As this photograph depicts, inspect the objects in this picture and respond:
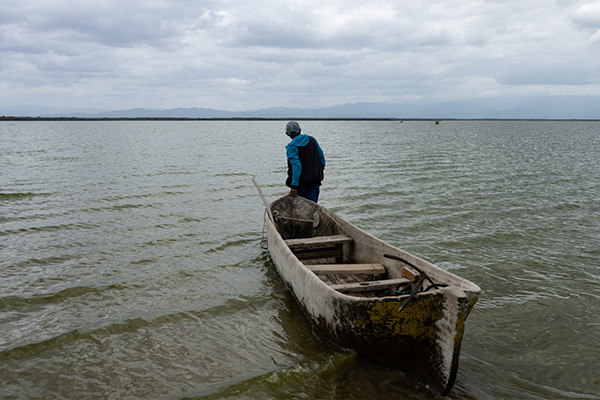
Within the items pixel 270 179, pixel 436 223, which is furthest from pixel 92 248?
pixel 270 179

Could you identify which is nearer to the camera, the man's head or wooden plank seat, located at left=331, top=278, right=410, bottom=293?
wooden plank seat, located at left=331, top=278, right=410, bottom=293

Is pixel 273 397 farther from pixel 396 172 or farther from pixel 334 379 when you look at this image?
pixel 396 172

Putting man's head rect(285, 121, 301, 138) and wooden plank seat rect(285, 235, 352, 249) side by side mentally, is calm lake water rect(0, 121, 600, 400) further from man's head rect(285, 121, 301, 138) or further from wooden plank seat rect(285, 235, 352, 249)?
man's head rect(285, 121, 301, 138)

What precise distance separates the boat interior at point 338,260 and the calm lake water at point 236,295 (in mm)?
811

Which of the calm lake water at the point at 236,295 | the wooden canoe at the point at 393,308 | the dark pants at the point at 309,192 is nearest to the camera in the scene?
the wooden canoe at the point at 393,308

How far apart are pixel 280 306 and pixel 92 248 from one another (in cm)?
501

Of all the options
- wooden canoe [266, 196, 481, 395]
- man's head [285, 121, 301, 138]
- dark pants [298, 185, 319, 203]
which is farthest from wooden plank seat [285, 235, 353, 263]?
man's head [285, 121, 301, 138]

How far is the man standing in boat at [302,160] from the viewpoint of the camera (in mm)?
8922

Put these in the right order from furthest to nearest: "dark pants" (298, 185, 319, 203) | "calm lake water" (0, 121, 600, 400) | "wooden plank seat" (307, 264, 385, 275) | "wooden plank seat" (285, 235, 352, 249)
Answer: "dark pants" (298, 185, 319, 203) < "wooden plank seat" (285, 235, 352, 249) < "wooden plank seat" (307, 264, 385, 275) < "calm lake water" (0, 121, 600, 400)

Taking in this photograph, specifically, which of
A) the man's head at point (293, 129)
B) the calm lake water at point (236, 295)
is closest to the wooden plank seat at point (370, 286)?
the calm lake water at point (236, 295)

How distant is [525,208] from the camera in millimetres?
13078

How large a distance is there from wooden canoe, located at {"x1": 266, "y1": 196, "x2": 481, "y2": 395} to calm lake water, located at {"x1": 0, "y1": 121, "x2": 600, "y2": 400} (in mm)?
297

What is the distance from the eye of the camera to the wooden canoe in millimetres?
4301

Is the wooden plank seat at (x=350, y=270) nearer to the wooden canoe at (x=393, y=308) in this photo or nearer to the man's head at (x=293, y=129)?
the wooden canoe at (x=393, y=308)
